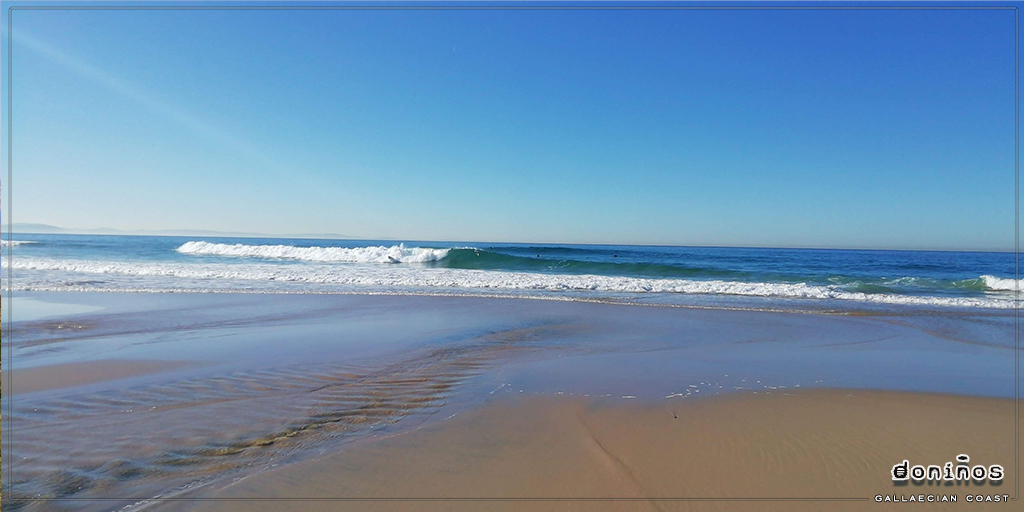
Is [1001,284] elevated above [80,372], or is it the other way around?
[1001,284]

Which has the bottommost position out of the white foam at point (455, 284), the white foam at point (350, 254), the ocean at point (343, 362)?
the ocean at point (343, 362)

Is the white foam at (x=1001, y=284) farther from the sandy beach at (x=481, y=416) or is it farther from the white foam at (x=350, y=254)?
the white foam at (x=350, y=254)

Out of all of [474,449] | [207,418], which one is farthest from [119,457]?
[474,449]

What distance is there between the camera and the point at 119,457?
3.45 metres

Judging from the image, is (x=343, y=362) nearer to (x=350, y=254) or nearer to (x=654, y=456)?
(x=654, y=456)

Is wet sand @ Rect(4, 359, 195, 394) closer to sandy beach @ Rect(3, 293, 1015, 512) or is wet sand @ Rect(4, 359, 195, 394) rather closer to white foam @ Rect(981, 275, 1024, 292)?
sandy beach @ Rect(3, 293, 1015, 512)

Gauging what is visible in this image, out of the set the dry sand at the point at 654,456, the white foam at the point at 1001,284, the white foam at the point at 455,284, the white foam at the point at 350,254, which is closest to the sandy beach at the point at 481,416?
the dry sand at the point at 654,456

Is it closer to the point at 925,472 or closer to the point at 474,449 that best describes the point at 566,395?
the point at 474,449

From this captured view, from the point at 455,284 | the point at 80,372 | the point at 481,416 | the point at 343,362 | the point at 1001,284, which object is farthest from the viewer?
the point at 1001,284

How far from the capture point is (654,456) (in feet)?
11.8

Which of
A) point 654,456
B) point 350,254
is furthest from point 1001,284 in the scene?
point 350,254

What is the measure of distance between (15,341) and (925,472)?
37.9 ft

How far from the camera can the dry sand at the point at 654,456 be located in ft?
10.1

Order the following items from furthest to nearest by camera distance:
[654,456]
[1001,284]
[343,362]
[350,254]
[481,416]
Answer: [350,254]
[1001,284]
[343,362]
[481,416]
[654,456]
